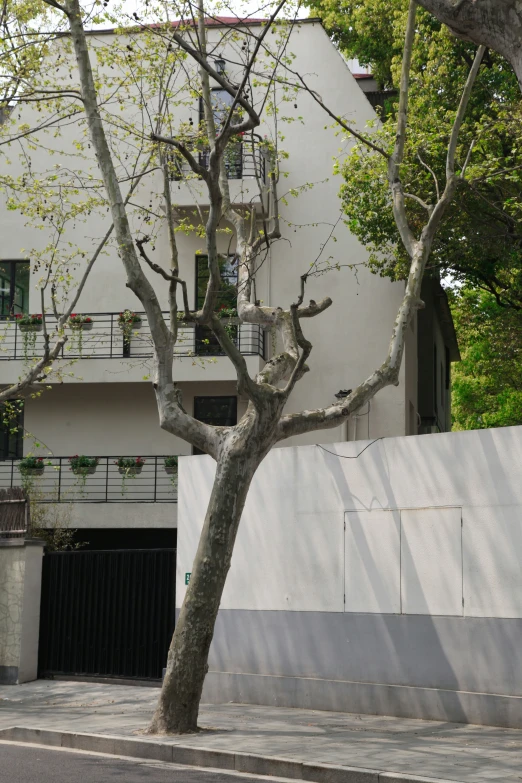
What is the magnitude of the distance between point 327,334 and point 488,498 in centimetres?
1038

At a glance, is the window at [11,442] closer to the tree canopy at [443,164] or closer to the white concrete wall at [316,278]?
the white concrete wall at [316,278]

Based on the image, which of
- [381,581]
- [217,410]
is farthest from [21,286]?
[381,581]

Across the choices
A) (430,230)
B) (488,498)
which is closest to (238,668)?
(488,498)

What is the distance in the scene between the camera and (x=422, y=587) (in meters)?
11.1

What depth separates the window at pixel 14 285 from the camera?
2197cm

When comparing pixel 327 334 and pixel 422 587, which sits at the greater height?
pixel 327 334

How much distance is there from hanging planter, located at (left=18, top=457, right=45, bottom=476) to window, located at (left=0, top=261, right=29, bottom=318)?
12.1ft

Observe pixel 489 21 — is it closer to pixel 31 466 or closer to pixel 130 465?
pixel 130 465

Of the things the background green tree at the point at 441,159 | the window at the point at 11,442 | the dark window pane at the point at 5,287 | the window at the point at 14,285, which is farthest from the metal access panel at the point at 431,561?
the dark window pane at the point at 5,287

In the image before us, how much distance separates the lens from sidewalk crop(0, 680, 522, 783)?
799cm

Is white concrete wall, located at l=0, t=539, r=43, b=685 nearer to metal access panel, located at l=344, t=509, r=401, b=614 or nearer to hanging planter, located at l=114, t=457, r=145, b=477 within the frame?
hanging planter, located at l=114, t=457, r=145, b=477

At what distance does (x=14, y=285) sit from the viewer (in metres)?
22.0

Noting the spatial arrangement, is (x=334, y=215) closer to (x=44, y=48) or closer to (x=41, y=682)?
(x=44, y=48)

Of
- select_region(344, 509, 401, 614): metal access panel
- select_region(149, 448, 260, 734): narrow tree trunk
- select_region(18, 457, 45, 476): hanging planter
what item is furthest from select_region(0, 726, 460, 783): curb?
select_region(18, 457, 45, 476): hanging planter
